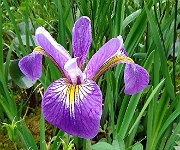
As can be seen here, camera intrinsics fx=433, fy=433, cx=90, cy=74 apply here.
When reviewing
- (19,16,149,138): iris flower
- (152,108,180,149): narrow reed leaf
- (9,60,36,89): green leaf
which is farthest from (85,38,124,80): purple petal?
(9,60,36,89): green leaf

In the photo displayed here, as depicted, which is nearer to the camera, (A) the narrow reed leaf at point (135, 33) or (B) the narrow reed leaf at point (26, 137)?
(B) the narrow reed leaf at point (26, 137)

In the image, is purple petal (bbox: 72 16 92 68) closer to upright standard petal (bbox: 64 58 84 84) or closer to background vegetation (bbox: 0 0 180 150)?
upright standard petal (bbox: 64 58 84 84)

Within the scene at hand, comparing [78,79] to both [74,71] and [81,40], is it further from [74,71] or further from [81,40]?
[81,40]

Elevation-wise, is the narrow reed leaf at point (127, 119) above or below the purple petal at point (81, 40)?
below

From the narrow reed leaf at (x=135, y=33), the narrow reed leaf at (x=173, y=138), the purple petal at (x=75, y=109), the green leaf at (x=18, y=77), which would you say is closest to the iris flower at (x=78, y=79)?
the purple petal at (x=75, y=109)

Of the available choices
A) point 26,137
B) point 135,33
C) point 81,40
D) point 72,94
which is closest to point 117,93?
point 135,33

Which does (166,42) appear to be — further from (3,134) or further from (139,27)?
(3,134)

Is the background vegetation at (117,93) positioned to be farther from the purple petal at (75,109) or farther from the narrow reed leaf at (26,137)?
the purple petal at (75,109)

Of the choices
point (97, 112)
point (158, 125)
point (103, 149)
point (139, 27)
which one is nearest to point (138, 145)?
point (103, 149)

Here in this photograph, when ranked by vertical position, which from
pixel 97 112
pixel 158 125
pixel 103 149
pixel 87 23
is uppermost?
pixel 87 23

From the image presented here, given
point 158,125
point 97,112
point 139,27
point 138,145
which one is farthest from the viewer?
point 139,27
